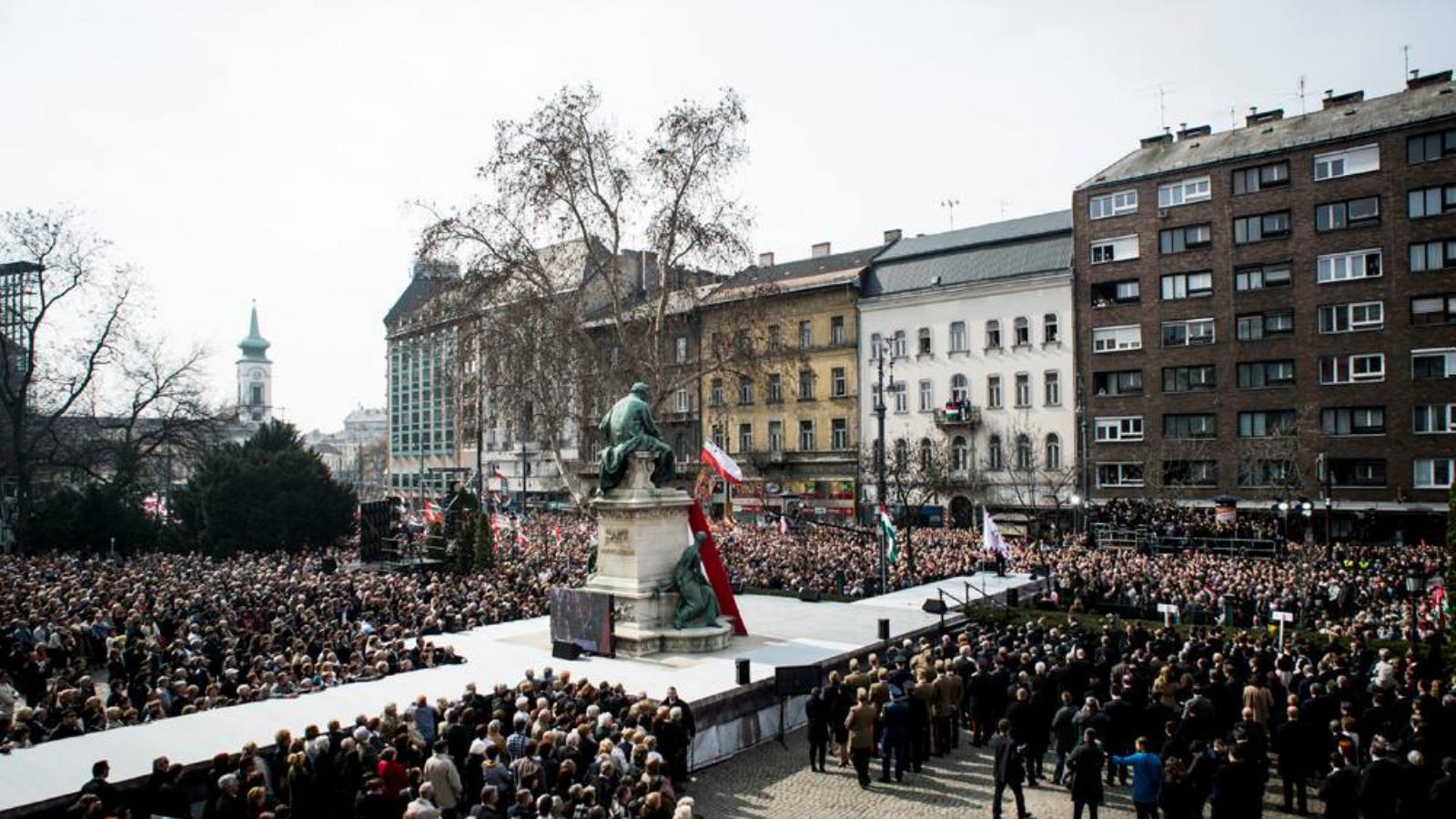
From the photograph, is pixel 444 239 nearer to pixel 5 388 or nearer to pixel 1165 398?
pixel 5 388

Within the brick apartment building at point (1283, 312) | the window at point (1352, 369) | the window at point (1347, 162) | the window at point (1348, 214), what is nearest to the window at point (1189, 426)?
the brick apartment building at point (1283, 312)

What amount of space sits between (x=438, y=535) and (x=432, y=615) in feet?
45.5

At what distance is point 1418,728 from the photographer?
36.3ft

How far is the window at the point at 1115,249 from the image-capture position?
4550 cm

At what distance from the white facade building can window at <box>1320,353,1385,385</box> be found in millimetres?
10096

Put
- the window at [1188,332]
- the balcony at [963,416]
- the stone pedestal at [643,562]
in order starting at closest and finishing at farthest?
the stone pedestal at [643,562]
the window at [1188,332]
the balcony at [963,416]

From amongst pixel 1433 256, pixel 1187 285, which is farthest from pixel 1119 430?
pixel 1433 256

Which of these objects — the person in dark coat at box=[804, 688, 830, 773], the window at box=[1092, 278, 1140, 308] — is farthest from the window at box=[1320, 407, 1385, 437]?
the person in dark coat at box=[804, 688, 830, 773]

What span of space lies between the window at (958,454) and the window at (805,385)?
829cm

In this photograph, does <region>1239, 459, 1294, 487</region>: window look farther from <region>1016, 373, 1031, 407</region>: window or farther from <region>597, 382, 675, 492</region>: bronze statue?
<region>597, 382, 675, 492</region>: bronze statue

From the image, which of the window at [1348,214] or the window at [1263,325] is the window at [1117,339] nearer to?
the window at [1263,325]

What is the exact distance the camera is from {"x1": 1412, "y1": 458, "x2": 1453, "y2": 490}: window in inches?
1494

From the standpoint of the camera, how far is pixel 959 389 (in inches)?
1970

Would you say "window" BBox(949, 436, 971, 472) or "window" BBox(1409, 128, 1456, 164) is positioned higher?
"window" BBox(1409, 128, 1456, 164)
